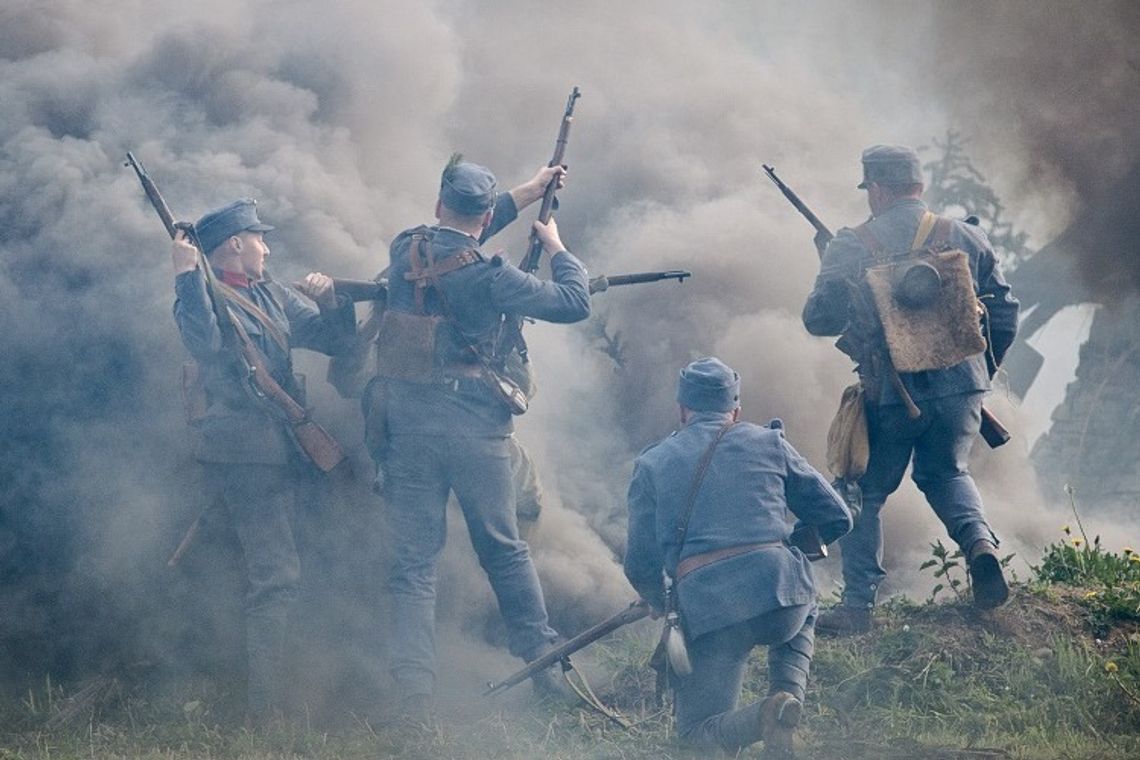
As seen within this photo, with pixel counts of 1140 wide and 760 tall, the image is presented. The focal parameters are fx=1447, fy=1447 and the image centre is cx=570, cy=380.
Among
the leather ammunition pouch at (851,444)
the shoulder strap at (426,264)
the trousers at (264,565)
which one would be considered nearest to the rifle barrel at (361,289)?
the shoulder strap at (426,264)

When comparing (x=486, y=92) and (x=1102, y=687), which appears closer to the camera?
(x=1102, y=687)

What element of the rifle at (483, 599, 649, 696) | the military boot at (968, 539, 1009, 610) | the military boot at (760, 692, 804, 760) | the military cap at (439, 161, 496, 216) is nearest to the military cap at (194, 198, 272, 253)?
the military cap at (439, 161, 496, 216)

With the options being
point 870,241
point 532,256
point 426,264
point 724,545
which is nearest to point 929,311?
point 870,241

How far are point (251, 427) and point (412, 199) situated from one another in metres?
4.05

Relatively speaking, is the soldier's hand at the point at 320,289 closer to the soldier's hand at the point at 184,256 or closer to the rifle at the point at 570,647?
the soldier's hand at the point at 184,256

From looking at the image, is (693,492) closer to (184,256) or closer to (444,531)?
(444,531)

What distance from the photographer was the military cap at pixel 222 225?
7.41 m

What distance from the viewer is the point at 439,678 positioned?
8023mm

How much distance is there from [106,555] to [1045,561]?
544 cm

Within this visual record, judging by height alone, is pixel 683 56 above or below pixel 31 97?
above

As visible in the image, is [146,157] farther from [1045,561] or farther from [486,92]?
[1045,561]

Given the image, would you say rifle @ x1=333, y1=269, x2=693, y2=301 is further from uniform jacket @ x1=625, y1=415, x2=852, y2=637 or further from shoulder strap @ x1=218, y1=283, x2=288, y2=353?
uniform jacket @ x1=625, y1=415, x2=852, y2=637

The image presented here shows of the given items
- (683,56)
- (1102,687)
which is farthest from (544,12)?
(1102,687)

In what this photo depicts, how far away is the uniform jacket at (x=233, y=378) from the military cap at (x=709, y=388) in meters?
2.14
